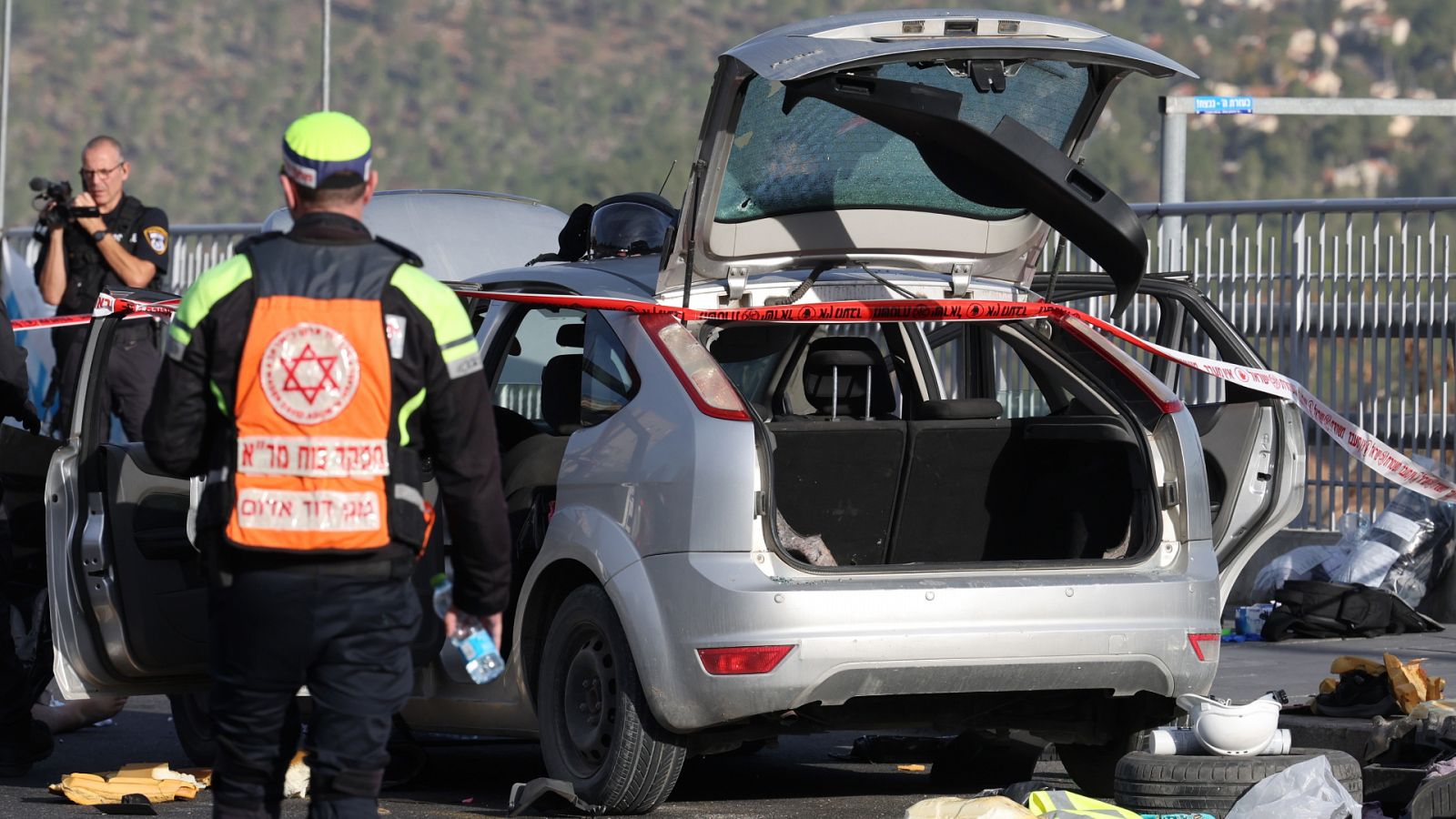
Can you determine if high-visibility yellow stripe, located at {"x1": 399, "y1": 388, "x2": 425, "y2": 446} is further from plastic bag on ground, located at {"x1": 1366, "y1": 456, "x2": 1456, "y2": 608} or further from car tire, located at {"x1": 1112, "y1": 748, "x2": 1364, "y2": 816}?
plastic bag on ground, located at {"x1": 1366, "y1": 456, "x2": 1456, "y2": 608}

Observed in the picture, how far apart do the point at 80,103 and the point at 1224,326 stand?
73324 mm

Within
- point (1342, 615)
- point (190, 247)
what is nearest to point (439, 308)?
point (1342, 615)

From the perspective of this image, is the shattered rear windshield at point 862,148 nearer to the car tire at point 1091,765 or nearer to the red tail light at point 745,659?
the red tail light at point 745,659

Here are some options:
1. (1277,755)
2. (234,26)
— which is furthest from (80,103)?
(1277,755)

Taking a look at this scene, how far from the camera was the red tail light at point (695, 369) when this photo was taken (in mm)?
6480

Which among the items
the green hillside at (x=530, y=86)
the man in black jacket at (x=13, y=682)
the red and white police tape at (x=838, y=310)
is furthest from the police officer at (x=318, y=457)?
the green hillside at (x=530, y=86)

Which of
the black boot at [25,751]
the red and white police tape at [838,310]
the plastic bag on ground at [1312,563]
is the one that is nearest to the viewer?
the red and white police tape at [838,310]

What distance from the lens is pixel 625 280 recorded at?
713cm

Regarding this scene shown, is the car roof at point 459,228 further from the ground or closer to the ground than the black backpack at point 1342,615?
further from the ground

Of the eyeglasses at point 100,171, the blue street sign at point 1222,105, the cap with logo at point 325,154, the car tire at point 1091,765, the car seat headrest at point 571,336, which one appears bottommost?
the car tire at point 1091,765

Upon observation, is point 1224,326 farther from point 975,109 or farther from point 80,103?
point 80,103

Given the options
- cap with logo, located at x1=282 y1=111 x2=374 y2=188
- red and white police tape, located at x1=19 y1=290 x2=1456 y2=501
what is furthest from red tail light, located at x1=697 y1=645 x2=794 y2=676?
cap with logo, located at x1=282 y1=111 x2=374 y2=188

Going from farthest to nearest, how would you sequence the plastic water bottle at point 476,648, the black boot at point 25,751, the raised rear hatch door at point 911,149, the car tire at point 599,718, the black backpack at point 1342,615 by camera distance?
1. the black backpack at point 1342,615
2. the black boot at point 25,751
3. the raised rear hatch door at point 911,149
4. the car tire at point 599,718
5. the plastic water bottle at point 476,648

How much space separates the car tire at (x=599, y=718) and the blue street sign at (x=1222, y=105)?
8.21m
